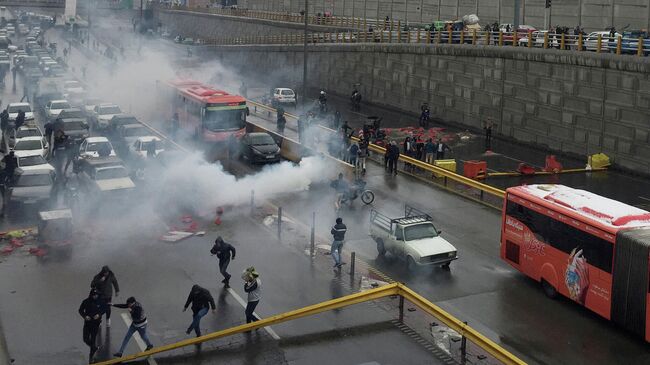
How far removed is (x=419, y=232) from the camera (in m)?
21.5

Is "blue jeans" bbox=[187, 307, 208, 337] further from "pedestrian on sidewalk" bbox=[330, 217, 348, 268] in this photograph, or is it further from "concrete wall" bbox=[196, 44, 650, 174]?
"concrete wall" bbox=[196, 44, 650, 174]

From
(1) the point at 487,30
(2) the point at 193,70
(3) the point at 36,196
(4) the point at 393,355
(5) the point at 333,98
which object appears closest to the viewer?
(4) the point at 393,355

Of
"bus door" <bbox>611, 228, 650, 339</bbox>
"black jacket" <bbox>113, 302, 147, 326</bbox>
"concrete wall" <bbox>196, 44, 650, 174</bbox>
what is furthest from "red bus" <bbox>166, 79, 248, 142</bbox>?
"bus door" <bbox>611, 228, 650, 339</bbox>

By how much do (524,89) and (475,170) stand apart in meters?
10.3

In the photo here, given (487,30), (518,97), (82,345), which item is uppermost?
(487,30)

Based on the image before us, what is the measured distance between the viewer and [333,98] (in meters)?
59.2

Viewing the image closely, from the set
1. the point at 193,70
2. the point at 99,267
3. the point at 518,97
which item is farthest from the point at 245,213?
the point at 193,70

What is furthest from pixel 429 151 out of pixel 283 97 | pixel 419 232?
pixel 283 97

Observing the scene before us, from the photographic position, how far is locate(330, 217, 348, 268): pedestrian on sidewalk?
68.2 feet

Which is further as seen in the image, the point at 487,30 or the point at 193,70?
the point at 193,70

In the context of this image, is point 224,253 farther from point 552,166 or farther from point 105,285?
point 552,166

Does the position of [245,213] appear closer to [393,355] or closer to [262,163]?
[262,163]

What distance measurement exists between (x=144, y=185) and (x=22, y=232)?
5.84 meters

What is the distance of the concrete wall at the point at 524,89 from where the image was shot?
33.9m
